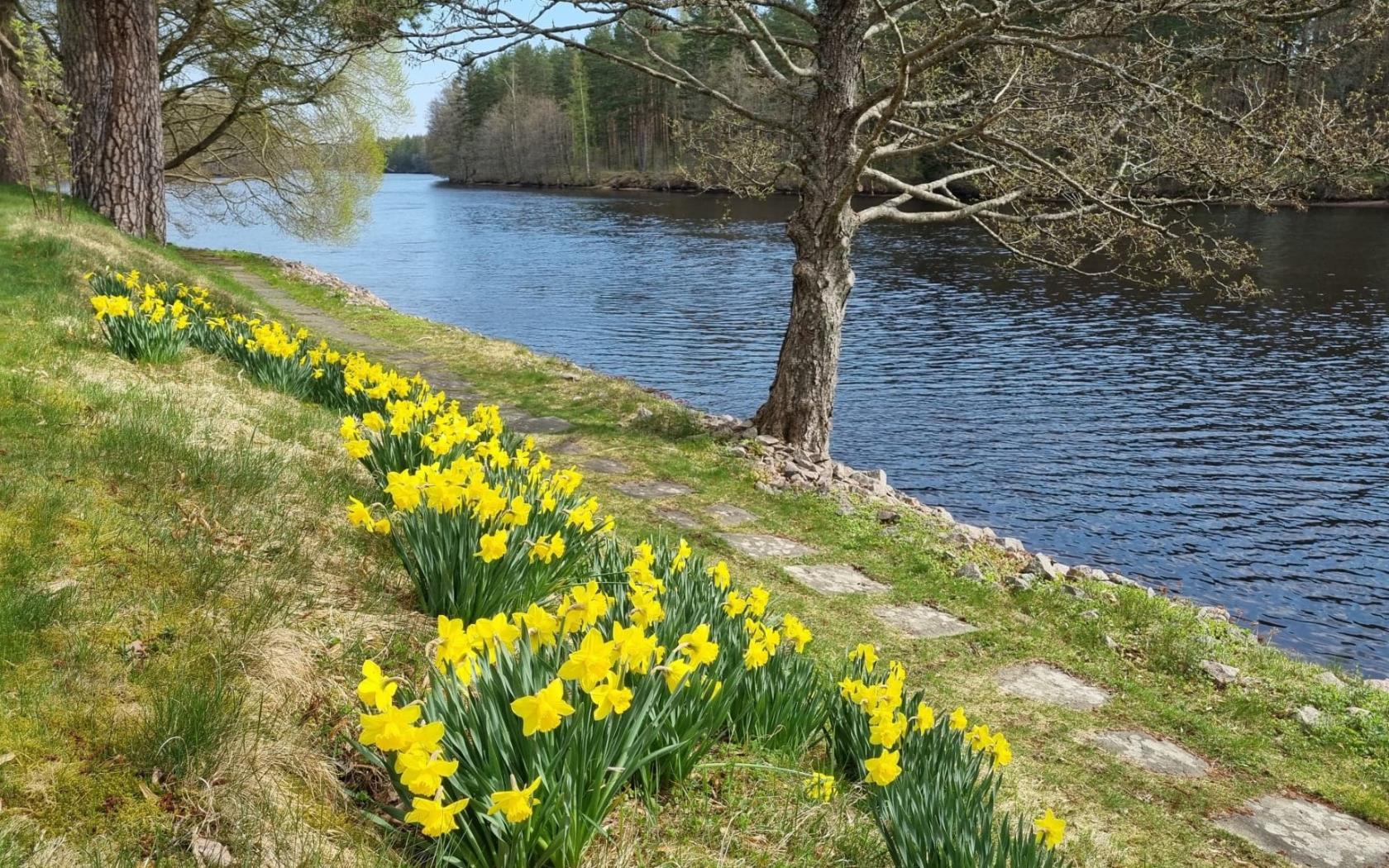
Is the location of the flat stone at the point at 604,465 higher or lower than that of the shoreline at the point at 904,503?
higher

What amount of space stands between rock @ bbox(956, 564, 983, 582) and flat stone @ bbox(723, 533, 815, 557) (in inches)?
39.5

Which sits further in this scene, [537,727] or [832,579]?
[832,579]

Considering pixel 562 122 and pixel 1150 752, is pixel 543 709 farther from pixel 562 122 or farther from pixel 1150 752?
pixel 562 122

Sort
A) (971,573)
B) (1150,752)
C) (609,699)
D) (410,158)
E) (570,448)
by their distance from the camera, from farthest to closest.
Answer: (410,158)
(570,448)
(971,573)
(1150,752)
(609,699)

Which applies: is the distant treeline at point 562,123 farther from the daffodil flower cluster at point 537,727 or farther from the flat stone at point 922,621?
the daffodil flower cluster at point 537,727

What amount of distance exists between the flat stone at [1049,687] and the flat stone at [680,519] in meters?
2.27

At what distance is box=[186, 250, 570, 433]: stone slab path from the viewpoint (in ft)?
28.9

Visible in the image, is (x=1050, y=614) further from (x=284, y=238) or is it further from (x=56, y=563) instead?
(x=284, y=238)

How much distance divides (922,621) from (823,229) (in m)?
4.05

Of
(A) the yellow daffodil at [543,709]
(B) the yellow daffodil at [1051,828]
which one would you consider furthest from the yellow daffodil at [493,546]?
(B) the yellow daffodil at [1051,828]

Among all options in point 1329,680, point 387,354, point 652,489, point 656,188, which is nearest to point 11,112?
point 387,354

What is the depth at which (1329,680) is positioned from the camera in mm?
5613

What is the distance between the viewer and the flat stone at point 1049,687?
190 inches

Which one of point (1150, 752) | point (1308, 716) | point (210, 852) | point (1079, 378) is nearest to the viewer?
point (210, 852)
